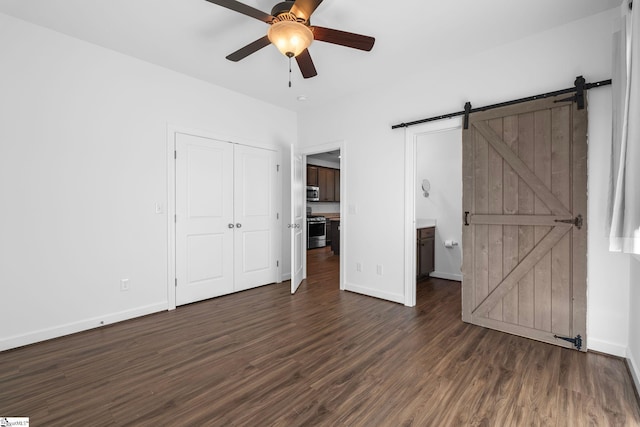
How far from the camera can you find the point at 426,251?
4680 mm

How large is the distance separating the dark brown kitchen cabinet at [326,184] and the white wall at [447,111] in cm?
359

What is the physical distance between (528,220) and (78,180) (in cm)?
422

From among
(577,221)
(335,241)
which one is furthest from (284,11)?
(335,241)

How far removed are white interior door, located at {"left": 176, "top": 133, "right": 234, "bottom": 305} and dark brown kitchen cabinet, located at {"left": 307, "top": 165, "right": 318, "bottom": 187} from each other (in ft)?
13.5

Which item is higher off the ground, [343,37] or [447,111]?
Result: [343,37]

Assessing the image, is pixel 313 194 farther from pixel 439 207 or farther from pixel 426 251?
pixel 426 251

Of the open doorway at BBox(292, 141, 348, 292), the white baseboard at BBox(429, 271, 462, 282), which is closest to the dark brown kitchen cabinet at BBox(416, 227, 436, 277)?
the white baseboard at BBox(429, 271, 462, 282)

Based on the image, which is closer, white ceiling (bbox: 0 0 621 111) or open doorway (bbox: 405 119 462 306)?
white ceiling (bbox: 0 0 621 111)

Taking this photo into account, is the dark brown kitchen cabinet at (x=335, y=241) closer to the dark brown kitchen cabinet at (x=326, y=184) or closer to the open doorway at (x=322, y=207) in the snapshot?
the open doorway at (x=322, y=207)

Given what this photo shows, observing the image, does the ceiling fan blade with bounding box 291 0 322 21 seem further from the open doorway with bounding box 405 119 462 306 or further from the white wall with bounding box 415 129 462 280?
the white wall with bounding box 415 129 462 280

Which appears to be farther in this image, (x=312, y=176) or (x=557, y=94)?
(x=312, y=176)

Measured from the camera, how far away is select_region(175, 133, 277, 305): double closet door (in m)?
3.64

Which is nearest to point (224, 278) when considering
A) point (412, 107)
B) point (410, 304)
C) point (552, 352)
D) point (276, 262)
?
point (276, 262)

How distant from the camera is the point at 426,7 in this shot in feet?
7.68
